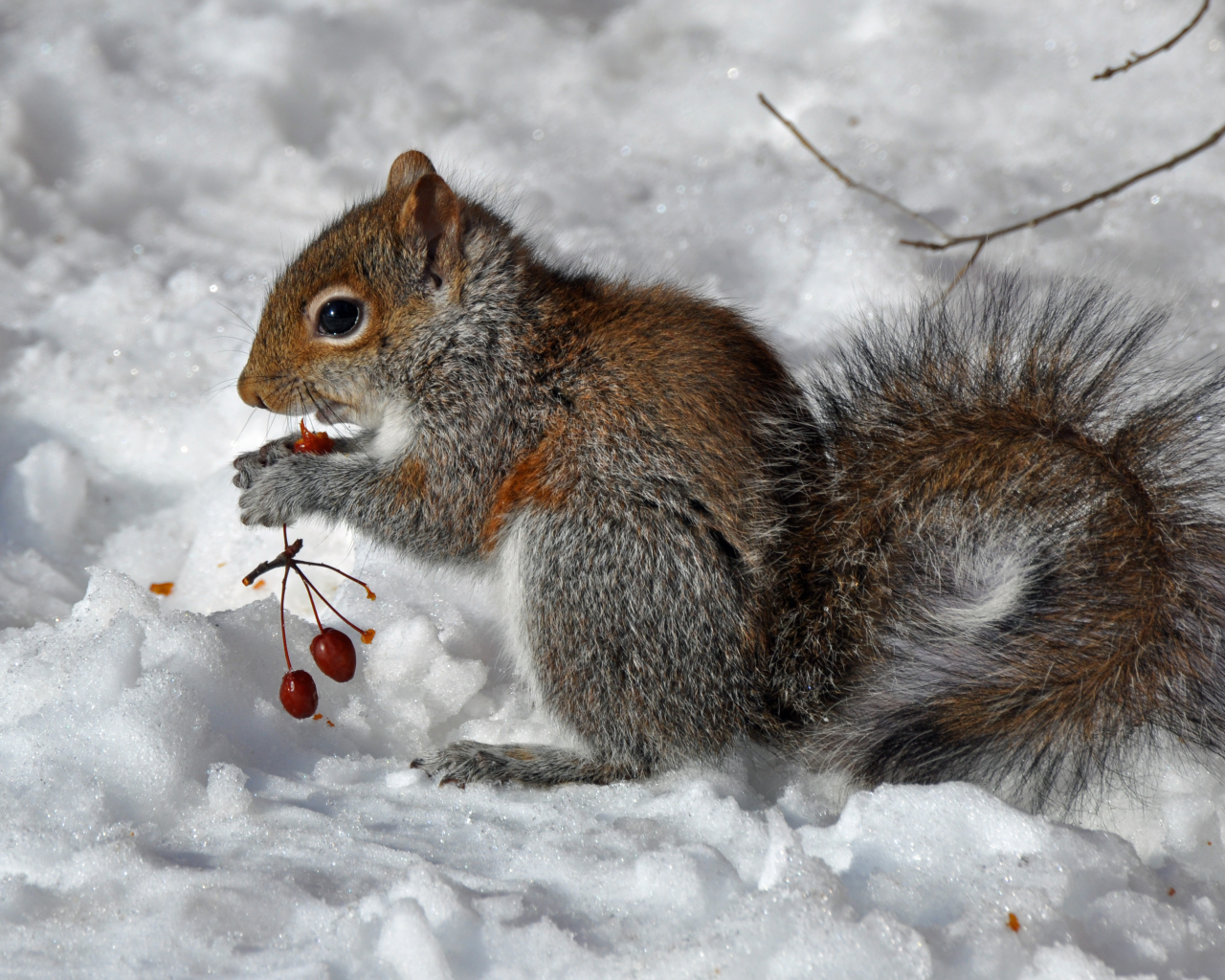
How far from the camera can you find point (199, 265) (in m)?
3.08

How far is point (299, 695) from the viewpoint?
1.64 m

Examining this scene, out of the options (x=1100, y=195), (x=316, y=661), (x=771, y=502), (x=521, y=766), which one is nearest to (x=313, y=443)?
(x=316, y=661)

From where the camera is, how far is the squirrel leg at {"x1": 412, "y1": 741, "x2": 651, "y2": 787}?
1.71 metres

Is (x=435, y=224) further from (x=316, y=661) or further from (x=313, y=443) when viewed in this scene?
(x=316, y=661)

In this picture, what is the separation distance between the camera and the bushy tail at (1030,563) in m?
1.45

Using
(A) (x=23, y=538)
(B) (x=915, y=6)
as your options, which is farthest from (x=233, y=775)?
(B) (x=915, y=6)

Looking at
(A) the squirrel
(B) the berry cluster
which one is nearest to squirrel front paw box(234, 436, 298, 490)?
(A) the squirrel

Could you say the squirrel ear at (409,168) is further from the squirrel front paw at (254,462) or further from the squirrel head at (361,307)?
the squirrel front paw at (254,462)

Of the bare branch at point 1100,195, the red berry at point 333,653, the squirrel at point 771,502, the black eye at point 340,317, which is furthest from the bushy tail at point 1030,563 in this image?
the black eye at point 340,317

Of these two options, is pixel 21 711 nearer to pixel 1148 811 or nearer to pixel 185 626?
pixel 185 626

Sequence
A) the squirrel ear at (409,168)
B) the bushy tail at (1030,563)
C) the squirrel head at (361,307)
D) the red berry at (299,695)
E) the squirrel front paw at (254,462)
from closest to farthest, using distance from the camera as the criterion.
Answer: the bushy tail at (1030,563)
the red berry at (299,695)
the squirrel head at (361,307)
the squirrel front paw at (254,462)
the squirrel ear at (409,168)

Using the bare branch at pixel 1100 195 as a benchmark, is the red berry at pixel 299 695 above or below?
below

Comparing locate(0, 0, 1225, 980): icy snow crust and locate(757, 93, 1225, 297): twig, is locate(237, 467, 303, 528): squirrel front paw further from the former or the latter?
locate(757, 93, 1225, 297): twig

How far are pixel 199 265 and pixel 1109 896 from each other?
9.45ft
